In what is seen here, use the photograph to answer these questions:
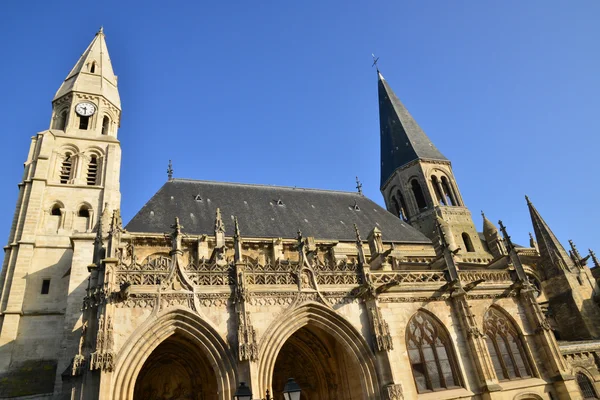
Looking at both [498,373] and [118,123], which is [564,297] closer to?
[498,373]

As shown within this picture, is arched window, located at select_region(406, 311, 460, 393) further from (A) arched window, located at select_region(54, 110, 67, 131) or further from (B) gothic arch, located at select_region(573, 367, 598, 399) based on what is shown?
(A) arched window, located at select_region(54, 110, 67, 131)

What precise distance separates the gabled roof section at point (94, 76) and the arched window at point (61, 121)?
1.24 meters

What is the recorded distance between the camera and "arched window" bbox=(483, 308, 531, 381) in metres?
13.2

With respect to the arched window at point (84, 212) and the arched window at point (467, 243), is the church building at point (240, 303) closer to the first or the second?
the arched window at point (84, 212)

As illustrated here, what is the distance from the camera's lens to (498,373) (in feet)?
42.7

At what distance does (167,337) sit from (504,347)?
1078 centimetres

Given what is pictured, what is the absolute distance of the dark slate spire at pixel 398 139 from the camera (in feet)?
106

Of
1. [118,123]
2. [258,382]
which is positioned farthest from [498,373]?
[118,123]

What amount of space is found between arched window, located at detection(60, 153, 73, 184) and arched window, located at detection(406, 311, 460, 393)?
57.4 feet

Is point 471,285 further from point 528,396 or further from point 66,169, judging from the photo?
point 66,169

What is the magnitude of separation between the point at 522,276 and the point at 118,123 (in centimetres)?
2241

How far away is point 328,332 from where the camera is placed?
11695 millimetres

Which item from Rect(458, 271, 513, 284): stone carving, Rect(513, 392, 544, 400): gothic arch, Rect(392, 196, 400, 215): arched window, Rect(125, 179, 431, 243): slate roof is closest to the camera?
Rect(513, 392, 544, 400): gothic arch

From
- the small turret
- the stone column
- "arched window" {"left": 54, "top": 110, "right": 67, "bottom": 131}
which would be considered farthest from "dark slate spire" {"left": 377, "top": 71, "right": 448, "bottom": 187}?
"arched window" {"left": 54, "top": 110, "right": 67, "bottom": 131}
